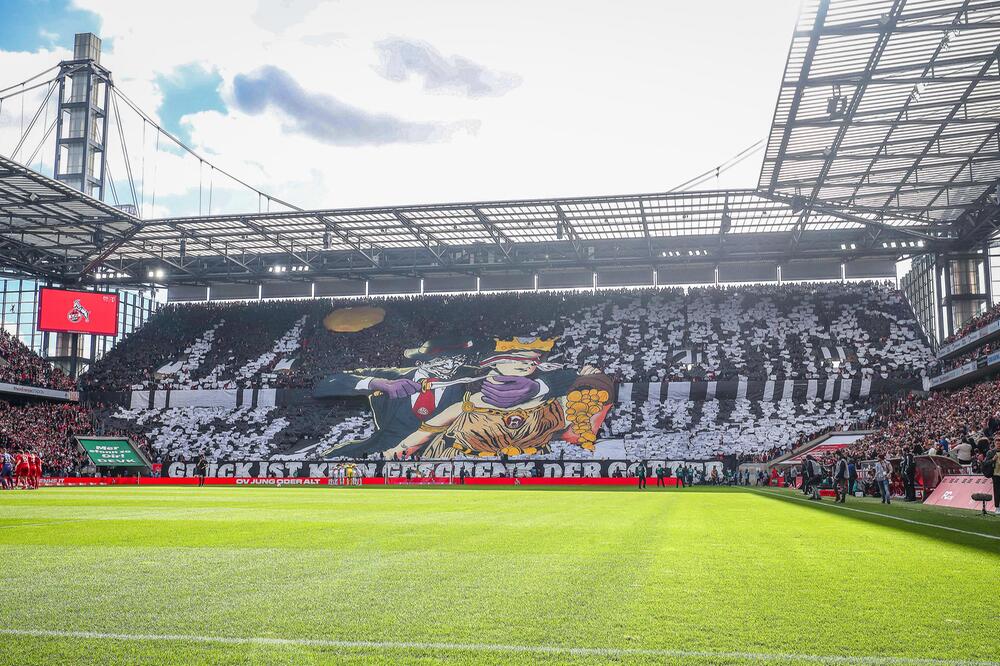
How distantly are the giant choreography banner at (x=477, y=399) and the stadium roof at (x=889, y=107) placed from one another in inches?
699

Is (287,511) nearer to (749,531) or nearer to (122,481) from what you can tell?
(749,531)

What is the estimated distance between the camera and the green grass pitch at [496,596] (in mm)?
4633

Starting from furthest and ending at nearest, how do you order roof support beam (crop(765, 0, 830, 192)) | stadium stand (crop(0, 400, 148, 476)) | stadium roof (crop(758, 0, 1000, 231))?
stadium stand (crop(0, 400, 148, 476))
stadium roof (crop(758, 0, 1000, 231))
roof support beam (crop(765, 0, 830, 192))

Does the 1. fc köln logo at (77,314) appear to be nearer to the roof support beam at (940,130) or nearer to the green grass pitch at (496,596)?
the green grass pitch at (496,596)

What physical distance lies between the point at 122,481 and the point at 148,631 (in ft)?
146

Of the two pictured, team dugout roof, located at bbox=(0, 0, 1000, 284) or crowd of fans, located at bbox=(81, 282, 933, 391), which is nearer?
team dugout roof, located at bbox=(0, 0, 1000, 284)

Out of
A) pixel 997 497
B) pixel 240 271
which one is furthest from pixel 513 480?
pixel 997 497

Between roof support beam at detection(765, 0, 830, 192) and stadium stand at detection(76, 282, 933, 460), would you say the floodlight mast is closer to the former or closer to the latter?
stadium stand at detection(76, 282, 933, 460)

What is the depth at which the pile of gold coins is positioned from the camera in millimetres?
49797

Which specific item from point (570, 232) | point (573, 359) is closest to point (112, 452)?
point (573, 359)

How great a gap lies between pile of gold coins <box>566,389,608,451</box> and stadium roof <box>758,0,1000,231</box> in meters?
16.7

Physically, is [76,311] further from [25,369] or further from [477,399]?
[477,399]

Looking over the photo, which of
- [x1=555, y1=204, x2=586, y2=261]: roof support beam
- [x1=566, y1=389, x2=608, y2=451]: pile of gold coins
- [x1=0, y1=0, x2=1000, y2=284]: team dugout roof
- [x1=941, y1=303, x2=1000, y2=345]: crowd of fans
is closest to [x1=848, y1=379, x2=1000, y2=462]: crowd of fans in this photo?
[x1=941, y1=303, x2=1000, y2=345]: crowd of fans

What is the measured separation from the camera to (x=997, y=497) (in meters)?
16.8
